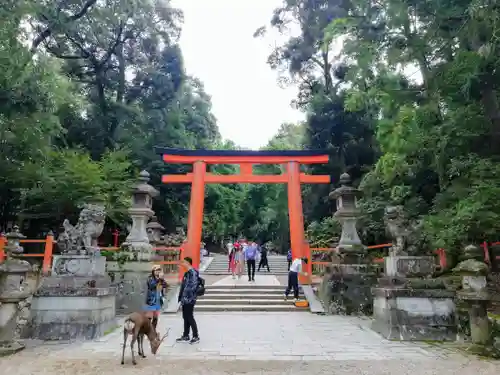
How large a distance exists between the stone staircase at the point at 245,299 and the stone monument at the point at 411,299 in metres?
3.26

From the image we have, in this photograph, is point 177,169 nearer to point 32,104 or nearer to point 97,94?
point 97,94

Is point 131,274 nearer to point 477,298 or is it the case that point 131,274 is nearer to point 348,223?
point 348,223

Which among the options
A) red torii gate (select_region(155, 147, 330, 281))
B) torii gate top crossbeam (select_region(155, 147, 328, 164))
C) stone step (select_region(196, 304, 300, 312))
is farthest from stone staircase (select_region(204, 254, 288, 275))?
stone step (select_region(196, 304, 300, 312))

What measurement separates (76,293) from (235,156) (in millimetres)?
8441

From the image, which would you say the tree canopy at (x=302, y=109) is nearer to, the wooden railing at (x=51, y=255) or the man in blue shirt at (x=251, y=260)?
the wooden railing at (x=51, y=255)

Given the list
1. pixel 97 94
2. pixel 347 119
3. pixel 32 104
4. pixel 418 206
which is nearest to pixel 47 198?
pixel 32 104

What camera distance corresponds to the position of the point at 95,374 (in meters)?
4.16

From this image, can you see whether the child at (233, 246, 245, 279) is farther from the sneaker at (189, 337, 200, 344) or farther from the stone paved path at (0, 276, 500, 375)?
the sneaker at (189, 337, 200, 344)

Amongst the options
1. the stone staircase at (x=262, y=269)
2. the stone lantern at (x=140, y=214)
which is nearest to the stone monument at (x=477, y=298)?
the stone lantern at (x=140, y=214)

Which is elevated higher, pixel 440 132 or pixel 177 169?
pixel 177 169

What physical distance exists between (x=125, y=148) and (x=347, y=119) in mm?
12477

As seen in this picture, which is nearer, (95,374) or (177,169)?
(95,374)

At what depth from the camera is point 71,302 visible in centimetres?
617

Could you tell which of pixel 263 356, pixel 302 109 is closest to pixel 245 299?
pixel 263 356
